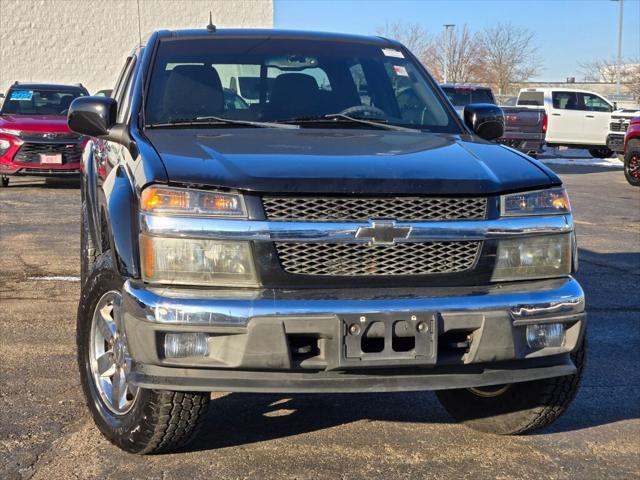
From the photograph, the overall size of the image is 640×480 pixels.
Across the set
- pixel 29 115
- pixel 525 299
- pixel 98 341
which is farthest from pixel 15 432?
pixel 29 115

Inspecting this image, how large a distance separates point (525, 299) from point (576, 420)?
3.93 feet

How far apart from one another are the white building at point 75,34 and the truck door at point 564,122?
12.6 metres

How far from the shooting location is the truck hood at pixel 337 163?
3.58 meters

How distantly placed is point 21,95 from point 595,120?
51.0 feet

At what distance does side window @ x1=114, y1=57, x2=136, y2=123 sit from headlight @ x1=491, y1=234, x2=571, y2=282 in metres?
2.10

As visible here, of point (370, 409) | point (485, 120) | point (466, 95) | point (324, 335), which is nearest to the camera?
point (324, 335)

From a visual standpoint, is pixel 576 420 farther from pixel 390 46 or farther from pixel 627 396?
pixel 390 46

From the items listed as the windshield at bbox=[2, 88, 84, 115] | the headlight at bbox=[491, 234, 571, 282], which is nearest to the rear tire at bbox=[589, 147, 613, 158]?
the windshield at bbox=[2, 88, 84, 115]

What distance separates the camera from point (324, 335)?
3.45 metres

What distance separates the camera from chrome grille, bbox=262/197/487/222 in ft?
11.6

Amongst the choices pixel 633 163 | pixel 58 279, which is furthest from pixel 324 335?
pixel 633 163

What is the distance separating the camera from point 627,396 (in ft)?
16.3

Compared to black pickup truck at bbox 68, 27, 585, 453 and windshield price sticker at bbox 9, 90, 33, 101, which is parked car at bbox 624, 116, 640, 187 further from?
black pickup truck at bbox 68, 27, 585, 453

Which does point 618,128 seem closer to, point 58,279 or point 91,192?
point 58,279
